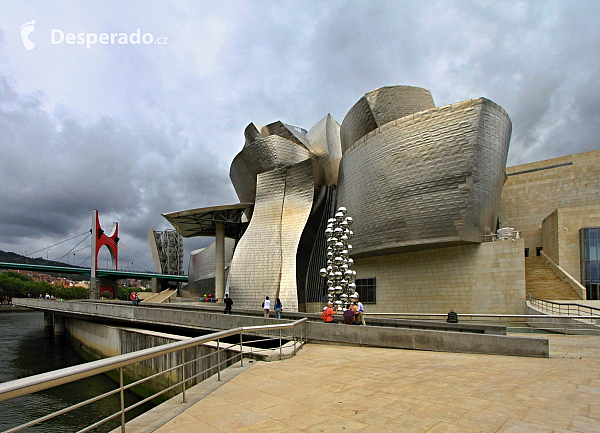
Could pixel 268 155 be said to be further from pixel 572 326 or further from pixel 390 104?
pixel 572 326

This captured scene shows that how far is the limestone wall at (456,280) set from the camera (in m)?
18.3

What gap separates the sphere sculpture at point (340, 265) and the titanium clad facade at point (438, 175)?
238 inches

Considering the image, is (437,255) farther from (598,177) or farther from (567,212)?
(598,177)

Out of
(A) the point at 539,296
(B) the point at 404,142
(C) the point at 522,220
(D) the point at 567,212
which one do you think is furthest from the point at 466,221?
(C) the point at 522,220

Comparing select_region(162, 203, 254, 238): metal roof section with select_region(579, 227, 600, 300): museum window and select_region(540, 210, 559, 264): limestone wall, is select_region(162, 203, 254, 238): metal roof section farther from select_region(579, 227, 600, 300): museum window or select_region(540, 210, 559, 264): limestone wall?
select_region(579, 227, 600, 300): museum window

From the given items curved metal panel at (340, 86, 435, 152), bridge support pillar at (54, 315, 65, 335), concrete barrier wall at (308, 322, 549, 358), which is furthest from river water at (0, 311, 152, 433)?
curved metal panel at (340, 86, 435, 152)

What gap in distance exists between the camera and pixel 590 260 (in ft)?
70.5

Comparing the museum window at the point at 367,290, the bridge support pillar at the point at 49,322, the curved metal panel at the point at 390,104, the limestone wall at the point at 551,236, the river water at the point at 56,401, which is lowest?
the bridge support pillar at the point at 49,322

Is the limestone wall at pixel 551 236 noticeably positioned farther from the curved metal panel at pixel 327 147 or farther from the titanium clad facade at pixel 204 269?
the titanium clad facade at pixel 204 269

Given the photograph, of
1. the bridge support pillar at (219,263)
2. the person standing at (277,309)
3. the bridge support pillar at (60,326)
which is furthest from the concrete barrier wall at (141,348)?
the bridge support pillar at (219,263)

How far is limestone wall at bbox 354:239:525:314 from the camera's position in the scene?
60.1ft

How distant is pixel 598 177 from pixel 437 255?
15657 millimetres

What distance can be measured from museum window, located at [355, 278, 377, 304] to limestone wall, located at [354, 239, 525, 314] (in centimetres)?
46

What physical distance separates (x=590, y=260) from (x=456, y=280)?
8534 mm
